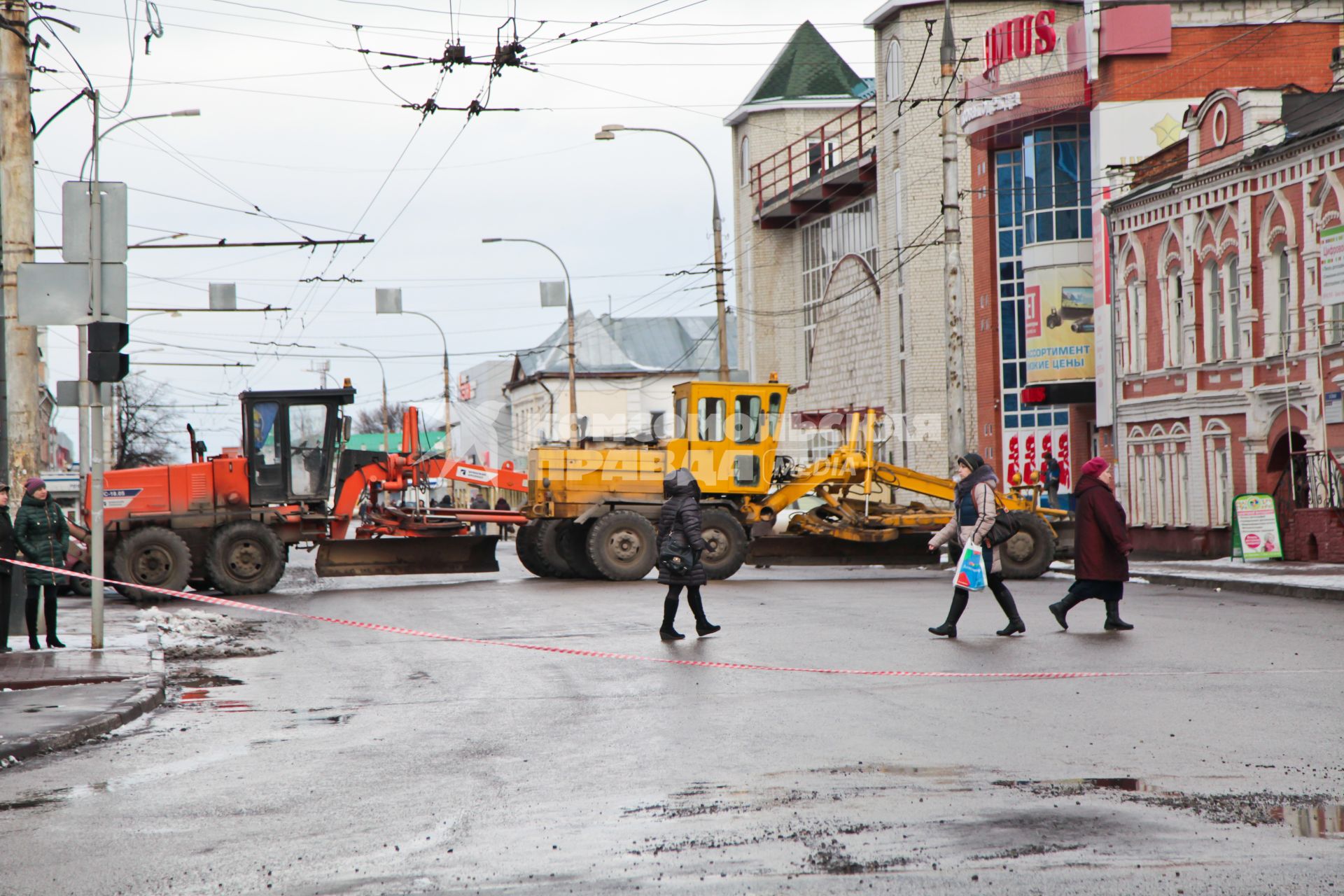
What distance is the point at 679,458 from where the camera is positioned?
26266 mm

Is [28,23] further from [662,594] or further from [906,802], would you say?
[906,802]

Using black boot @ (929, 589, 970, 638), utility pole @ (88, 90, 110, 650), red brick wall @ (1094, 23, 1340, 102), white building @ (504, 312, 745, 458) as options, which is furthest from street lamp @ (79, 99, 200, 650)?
white building @ (504, 312, 745, 458)

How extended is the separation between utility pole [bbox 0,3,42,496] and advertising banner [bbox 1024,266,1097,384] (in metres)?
Answer: 28.9

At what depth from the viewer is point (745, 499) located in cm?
2636

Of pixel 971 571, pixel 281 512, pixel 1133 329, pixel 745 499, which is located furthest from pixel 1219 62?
pixel 971 571

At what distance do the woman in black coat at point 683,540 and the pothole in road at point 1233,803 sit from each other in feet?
25.6

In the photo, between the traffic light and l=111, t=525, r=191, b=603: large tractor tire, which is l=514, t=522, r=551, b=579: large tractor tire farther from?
the traffic light

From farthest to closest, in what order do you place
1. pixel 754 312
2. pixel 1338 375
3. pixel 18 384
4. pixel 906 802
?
pixel 754 312 < pixel 1338 375 < pixel 18 384 < pixel 906 802

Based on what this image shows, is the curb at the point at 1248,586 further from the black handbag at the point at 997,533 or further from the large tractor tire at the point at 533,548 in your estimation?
the large tractor tire at the point at 533,548

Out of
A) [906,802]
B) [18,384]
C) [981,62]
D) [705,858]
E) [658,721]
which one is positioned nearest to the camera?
[705,858]

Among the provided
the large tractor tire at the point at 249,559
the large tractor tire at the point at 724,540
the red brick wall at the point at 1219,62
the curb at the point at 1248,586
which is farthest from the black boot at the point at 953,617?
the red brick wall at the point at 1219,62

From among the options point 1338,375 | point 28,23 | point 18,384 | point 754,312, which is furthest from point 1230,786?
point 754,312

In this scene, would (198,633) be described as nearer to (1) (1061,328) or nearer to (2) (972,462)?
(2) (972,462)

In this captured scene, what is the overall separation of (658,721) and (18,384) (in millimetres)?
10567
